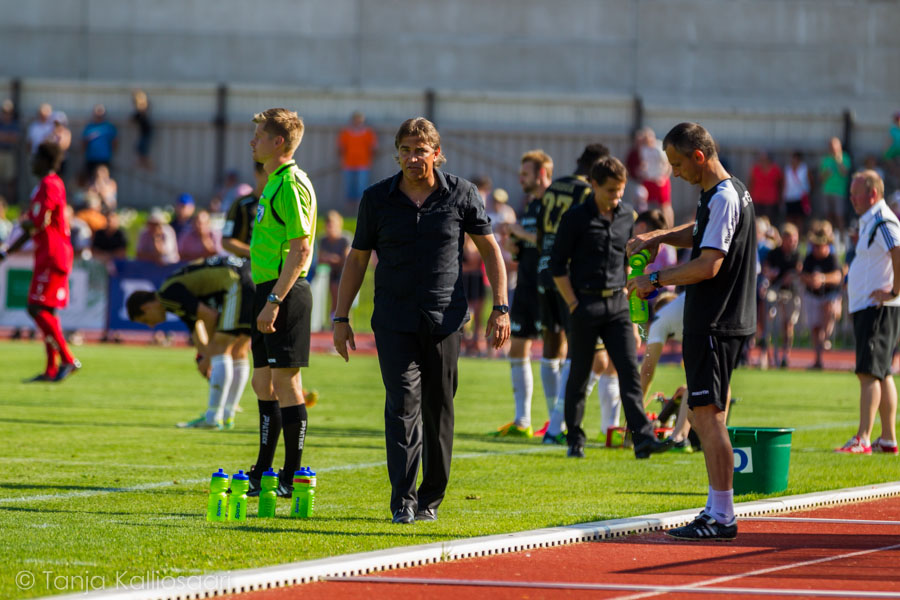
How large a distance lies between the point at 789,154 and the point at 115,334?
14713mm

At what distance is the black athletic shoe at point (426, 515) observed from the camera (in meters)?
8.24

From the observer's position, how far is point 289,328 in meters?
8.96

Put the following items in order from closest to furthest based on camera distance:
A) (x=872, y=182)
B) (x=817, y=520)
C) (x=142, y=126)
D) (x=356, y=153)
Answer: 1. (x=817, y=520)
2. (x=872, y=182)
3. (x=356, y=153)
4. (x=142, y=126)

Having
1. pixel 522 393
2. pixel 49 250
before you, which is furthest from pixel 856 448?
pixel 49 250

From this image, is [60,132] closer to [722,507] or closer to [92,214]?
[92,214]

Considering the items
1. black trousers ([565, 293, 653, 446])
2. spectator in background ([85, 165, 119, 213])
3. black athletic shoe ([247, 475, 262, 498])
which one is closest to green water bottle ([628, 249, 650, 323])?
black athletic shoe ([247, 475, 262, 498])

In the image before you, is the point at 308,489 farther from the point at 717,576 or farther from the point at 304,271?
the point at 717,576

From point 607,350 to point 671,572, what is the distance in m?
4.73

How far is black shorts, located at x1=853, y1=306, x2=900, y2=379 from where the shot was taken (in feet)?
39.9

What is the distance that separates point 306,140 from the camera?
32844mm

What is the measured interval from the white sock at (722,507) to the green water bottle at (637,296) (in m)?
1.09

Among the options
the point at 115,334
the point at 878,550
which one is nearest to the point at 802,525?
the point at 878,550

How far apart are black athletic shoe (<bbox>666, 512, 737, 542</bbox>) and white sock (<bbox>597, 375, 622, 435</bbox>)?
16.2 feet

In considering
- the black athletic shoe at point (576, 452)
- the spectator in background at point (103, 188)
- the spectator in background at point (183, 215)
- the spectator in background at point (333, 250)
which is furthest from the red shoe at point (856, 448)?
the spectator in background at point (103, 188)
